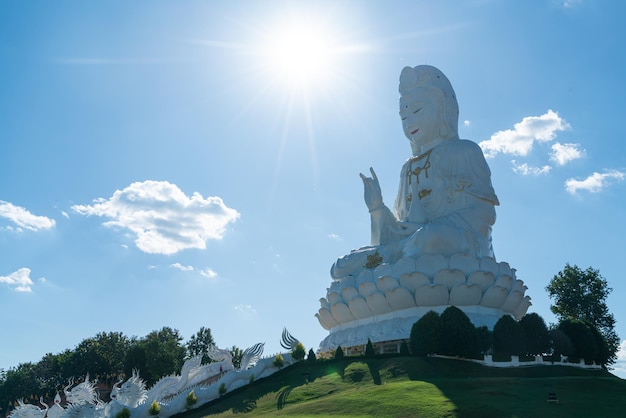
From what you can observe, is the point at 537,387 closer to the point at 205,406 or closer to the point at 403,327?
the point at 403,327

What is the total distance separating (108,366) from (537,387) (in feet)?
93.9

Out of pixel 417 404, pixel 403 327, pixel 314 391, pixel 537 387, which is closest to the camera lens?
pixel 417 404

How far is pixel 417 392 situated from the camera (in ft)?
50.6

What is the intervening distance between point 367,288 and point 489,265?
4582mm

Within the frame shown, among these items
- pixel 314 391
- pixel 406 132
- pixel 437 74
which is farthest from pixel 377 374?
pixel 437 74

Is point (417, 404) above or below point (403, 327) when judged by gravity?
below

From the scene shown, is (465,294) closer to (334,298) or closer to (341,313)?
(341,313)

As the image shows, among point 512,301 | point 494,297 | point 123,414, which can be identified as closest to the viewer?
point 123,414

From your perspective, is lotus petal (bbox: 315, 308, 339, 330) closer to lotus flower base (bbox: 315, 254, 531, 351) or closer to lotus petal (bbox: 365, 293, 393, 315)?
lotus flower base (bbox: 315, 254, 531, 351)

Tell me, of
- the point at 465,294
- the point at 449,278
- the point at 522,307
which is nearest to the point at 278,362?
the point at 449,278

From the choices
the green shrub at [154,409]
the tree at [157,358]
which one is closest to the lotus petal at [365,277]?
the green shrub at [154,409]

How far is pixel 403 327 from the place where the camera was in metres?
23.3

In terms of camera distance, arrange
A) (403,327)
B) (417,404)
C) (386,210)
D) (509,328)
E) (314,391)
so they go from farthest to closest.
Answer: (386,210)
(403,327)
(509,328)
(314,391)
(417,404)

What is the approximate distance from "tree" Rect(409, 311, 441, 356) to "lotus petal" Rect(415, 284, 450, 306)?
8.46ft
